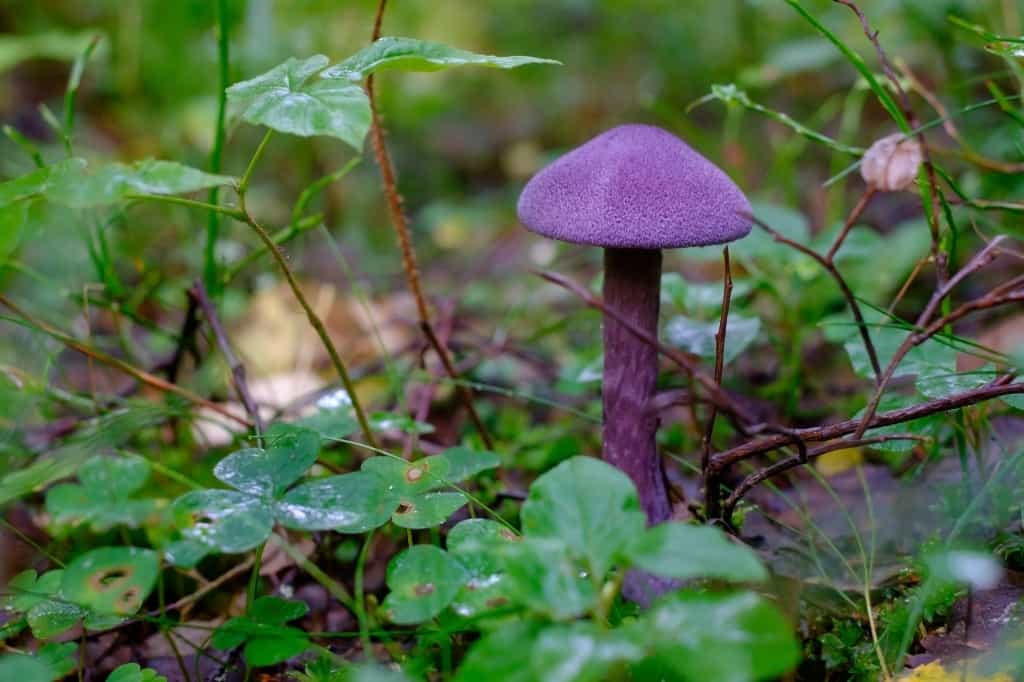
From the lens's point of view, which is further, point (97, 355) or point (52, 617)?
point (97, 355)

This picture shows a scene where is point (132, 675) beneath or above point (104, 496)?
beneath

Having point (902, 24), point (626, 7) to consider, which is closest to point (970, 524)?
point (902, 24)

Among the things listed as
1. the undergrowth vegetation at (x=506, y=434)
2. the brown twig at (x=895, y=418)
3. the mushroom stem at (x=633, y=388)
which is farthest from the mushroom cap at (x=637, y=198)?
the brown twig at (x=895, y=418)

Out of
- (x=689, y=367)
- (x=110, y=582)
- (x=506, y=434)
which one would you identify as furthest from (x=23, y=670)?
(x=506, y=434)

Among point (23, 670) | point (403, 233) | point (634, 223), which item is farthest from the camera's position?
point (403, 233)

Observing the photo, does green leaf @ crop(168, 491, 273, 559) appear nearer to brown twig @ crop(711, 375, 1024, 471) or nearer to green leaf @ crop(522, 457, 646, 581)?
green leaf @ crop(522, 457, 646, 581)

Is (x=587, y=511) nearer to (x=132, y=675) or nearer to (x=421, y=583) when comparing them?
(x=421, y=583)

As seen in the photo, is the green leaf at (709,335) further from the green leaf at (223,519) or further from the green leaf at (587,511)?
the green leaf at (223,519)
